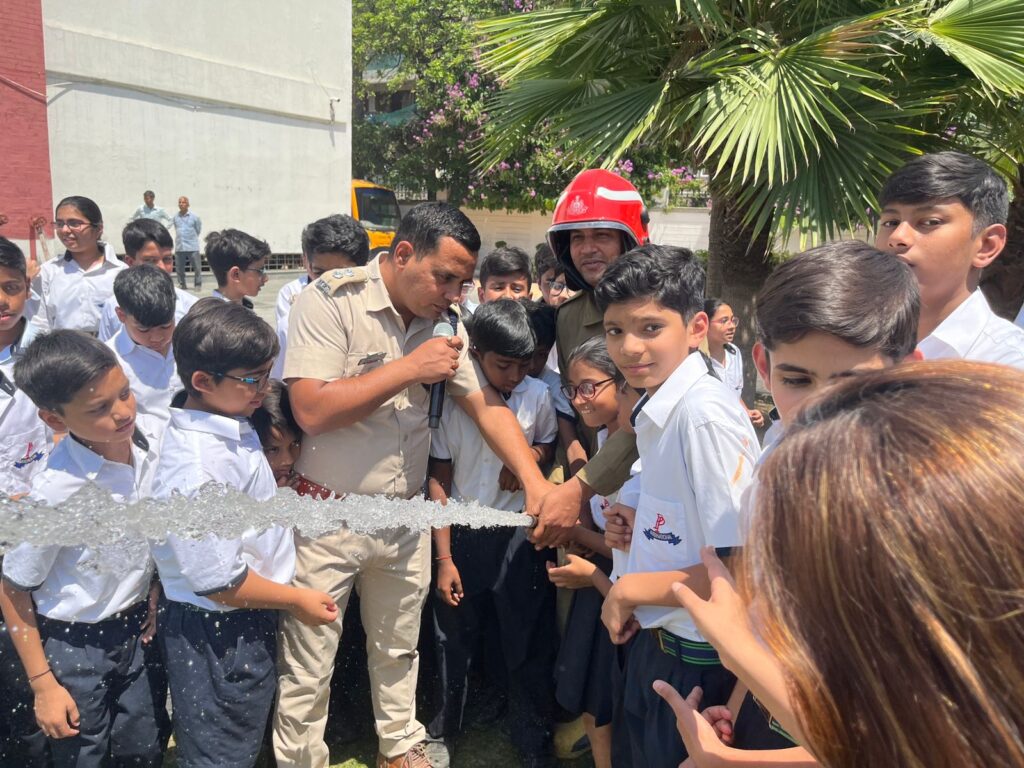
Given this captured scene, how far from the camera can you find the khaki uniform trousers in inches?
85.9

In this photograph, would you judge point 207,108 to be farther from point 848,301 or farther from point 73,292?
point 848,301

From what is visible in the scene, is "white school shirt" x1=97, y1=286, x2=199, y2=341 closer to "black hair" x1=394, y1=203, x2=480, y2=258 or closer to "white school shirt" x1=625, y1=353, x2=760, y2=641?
"black hair" x1=394, y1=203, x2=480, y2=258

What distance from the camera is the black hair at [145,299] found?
9.89 feet

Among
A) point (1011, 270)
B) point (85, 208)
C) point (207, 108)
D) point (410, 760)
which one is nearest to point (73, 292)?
point (85, 208)

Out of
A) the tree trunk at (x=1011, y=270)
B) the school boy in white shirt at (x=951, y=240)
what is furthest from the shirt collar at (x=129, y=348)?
the tree trunk at (x=1011, y=270)

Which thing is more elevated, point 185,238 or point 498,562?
point 498,562

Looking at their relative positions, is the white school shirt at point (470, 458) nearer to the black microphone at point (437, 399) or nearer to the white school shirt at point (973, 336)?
the black microphone at point (437, 399)

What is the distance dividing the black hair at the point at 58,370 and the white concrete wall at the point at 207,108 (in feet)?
42.3

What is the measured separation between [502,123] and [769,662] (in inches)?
160

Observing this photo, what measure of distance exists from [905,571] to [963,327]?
1551 millimetres

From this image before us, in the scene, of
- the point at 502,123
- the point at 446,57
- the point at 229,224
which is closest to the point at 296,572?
the point at 502,123

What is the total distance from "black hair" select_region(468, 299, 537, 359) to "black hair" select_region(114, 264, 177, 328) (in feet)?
4.50

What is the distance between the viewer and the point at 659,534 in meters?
1.67

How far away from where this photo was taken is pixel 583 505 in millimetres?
2334
